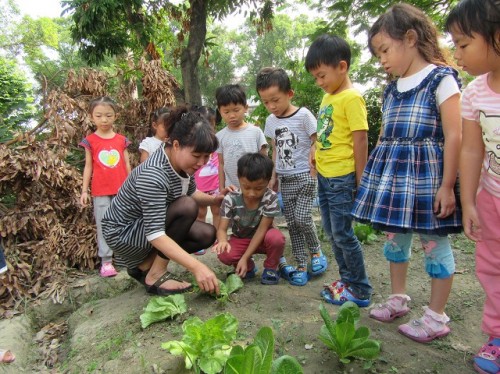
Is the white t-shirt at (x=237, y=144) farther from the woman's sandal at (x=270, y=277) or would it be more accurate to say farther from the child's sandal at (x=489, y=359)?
the child's sandal at (x=489, y=359)

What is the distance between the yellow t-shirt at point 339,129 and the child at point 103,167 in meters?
1.87

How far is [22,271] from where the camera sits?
2992 mm

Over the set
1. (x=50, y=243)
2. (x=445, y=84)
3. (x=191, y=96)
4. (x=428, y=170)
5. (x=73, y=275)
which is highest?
(x=191, y=96)

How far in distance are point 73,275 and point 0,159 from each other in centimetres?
111

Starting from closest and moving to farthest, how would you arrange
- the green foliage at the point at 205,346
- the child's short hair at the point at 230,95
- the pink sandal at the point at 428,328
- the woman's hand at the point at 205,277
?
1. the green foliage at the point at 205,346
2. the pink sandal at the point at 428,328
3. the woman's hand at the point at 205,277
4. the child's short hair at the point at 230,95

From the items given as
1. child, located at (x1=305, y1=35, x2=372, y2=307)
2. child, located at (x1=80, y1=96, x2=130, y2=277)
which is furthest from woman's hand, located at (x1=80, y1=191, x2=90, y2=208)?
child, located at (x1=305, y1=35, x2=372, y2=307)

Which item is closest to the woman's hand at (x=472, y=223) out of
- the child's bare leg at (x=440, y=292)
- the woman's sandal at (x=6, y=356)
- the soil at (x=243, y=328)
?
the child's bare leg at (x=440, y=292)

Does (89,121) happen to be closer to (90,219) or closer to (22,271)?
(90,219)

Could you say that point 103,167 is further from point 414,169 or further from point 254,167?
point 414,169

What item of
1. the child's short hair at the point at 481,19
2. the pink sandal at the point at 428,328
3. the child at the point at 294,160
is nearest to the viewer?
the child's short hair at the point at 481,19

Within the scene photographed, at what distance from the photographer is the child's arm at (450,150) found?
166 cm

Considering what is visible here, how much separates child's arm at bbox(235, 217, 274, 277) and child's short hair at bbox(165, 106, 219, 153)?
65cm

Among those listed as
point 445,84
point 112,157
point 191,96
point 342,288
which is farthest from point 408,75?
point 191,96

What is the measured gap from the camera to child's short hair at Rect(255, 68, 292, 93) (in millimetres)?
2643
